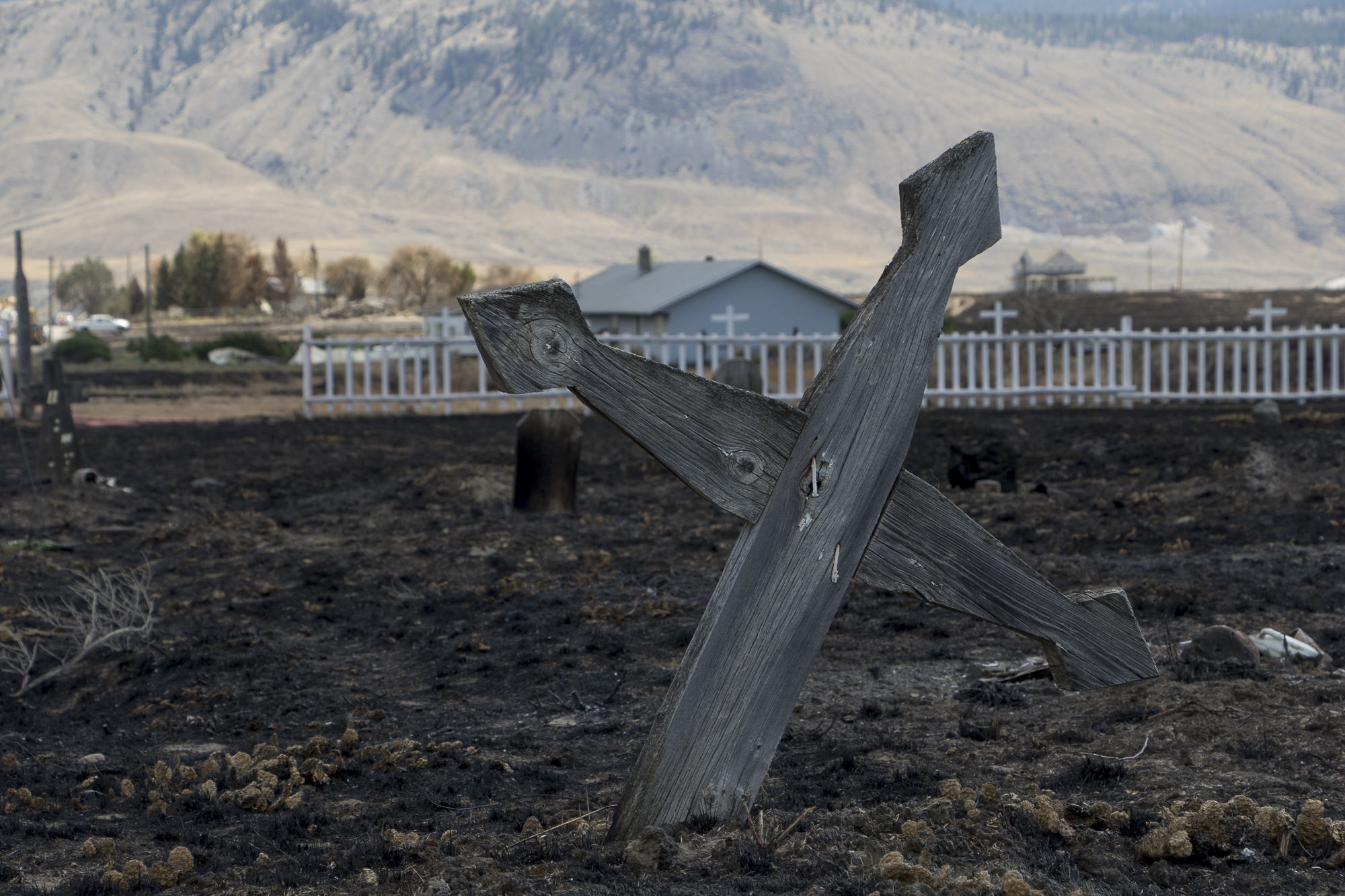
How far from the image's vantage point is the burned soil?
2627 millimetres

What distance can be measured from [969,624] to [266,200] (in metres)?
171

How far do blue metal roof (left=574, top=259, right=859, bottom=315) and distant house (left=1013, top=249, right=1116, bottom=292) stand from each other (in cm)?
6342

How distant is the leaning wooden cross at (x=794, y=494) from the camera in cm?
244

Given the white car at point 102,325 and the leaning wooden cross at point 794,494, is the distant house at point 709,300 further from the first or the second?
the white car at point 102,325

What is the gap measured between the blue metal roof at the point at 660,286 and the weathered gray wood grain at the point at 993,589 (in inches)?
1222

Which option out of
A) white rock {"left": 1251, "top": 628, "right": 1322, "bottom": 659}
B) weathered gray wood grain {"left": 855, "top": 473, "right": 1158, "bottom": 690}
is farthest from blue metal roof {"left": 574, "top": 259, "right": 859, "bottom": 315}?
weathered gray wood grain {"left": 855, "top": 473, "right": 1158, "bottom": 690}

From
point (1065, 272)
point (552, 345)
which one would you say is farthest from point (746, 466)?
point (1065, 272)

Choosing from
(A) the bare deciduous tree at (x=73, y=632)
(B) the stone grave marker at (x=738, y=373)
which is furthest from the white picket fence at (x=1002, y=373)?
(A) the bare deciduous tree at (x=73, y=632)

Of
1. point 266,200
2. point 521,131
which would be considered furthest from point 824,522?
point 521,131

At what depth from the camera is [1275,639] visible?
462cm

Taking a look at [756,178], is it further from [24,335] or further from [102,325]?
[24,335]

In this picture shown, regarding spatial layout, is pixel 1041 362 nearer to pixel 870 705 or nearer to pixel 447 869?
pixel 870 705

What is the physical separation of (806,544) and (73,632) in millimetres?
4276

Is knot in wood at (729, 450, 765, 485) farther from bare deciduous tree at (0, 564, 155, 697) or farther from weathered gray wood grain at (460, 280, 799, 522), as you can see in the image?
bare deciduous tree at (0, 564, 155, 697)
